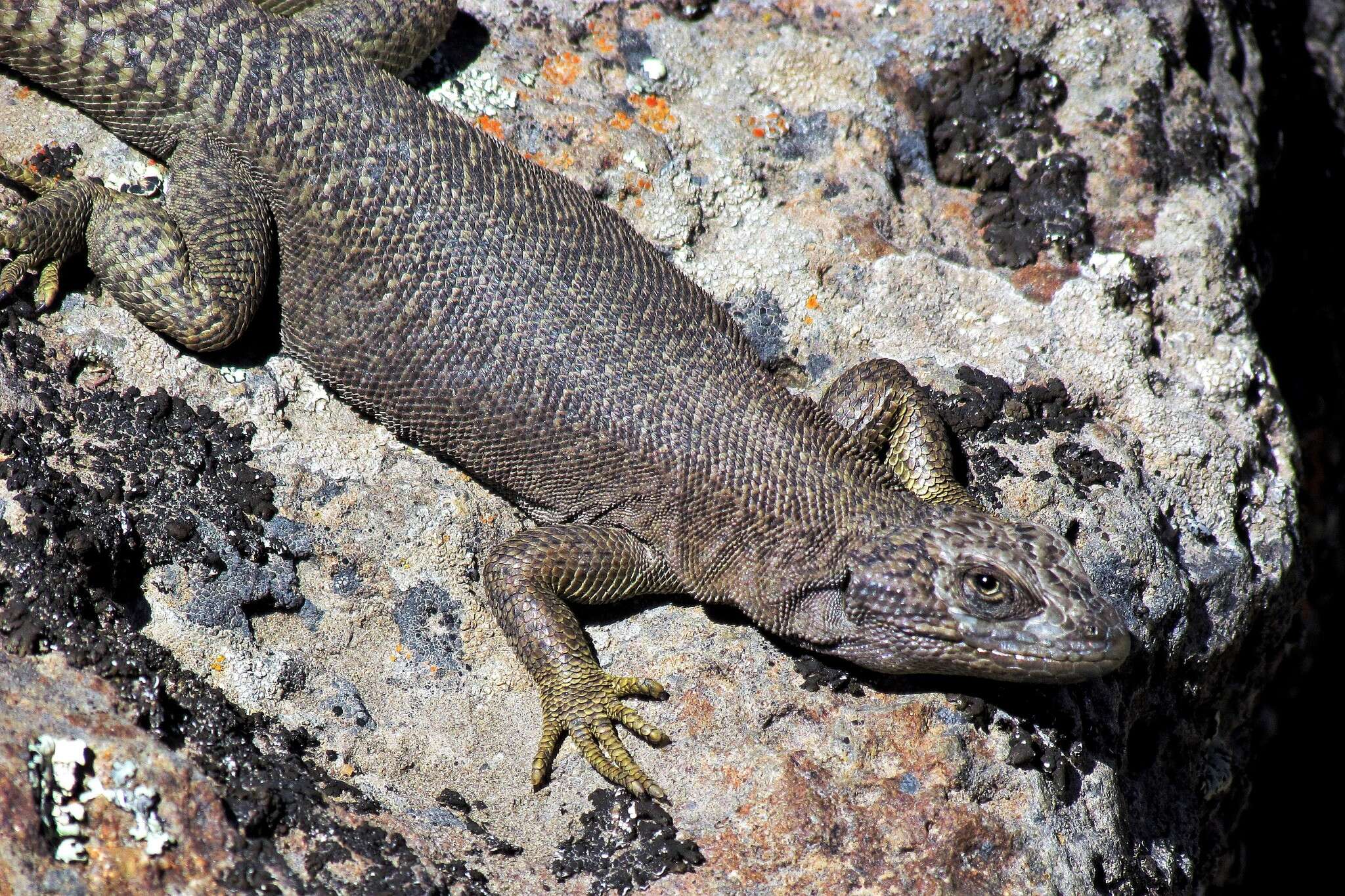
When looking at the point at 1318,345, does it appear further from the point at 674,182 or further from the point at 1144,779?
the point at 674,182

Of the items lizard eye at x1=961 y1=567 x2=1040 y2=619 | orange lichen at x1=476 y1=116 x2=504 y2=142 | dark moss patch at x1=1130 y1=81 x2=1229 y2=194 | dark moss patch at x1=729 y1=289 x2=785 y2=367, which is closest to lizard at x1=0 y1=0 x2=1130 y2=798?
lizard eye at x1=961 y1=567 x2=1040 y2=619

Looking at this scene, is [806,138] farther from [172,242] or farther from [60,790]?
[60,790]

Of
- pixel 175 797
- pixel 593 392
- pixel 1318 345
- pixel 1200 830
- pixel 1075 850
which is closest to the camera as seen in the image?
pixel 175 797

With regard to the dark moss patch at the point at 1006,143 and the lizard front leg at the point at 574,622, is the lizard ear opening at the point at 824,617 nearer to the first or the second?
the lizard front leg at the point at 574,622

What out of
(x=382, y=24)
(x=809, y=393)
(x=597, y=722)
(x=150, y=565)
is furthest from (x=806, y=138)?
(x=150, y=565)

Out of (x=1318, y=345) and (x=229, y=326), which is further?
(x=1318, y=345)

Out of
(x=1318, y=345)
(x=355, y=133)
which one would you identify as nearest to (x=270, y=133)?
(x=355, y=133)

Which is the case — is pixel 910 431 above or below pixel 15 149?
above
